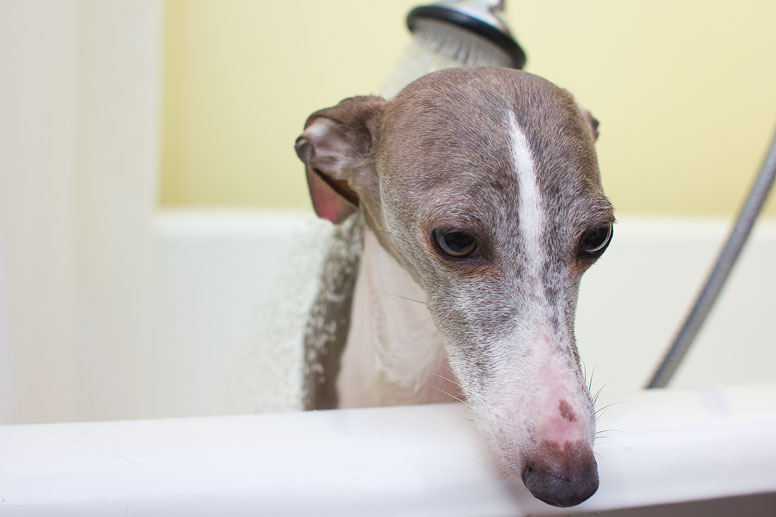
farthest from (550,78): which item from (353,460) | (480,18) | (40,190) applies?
(353,460)

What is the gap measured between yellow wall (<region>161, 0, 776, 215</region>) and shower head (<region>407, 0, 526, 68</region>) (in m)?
0.81

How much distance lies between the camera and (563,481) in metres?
0.50

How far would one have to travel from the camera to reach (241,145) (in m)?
1.75

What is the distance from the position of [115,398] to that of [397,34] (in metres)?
1.09

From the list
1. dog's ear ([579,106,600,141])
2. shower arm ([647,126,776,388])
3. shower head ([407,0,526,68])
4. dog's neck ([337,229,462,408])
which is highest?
shower head ([407,0,526,68])

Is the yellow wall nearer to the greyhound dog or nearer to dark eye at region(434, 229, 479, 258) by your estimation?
the greyhound dog

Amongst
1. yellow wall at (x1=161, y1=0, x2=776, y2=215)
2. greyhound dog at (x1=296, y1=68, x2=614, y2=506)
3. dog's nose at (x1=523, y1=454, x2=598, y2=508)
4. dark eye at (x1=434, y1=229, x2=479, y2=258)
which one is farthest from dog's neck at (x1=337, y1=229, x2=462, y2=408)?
yellow wall at (x1=161, y1=0, x2=776, y2=215)

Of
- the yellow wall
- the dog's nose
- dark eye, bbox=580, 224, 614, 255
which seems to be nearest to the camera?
the dog's nose

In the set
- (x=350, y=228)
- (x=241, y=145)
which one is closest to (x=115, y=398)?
(x=241, y=145)

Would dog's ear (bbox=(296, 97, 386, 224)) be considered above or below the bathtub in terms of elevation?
above

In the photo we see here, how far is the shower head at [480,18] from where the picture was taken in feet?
2.91

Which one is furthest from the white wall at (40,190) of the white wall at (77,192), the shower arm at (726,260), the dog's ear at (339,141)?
the shower arm at (726,260)

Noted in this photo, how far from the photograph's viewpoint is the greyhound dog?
20.9 inches

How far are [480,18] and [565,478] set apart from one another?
61cm
